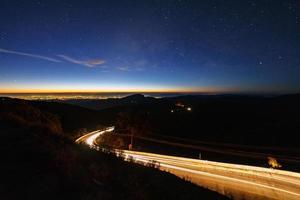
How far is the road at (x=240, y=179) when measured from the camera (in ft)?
45.1

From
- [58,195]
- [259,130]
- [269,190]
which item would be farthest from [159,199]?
[259,130]

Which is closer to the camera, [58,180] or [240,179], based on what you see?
[58,180]

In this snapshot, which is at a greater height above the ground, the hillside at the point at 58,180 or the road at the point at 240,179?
the hillside at the point at 58,180

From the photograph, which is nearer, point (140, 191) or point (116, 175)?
point (140, 191)

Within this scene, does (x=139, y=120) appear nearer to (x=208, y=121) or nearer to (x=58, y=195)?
(x=208, y=121)

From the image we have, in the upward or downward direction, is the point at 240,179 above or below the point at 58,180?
below

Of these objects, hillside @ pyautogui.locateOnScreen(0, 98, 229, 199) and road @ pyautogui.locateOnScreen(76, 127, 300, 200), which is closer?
hillside @ pyautogui.locateOnScreen(0, 98, 229, 199)

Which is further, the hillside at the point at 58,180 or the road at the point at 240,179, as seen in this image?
the road at the point at 240,179

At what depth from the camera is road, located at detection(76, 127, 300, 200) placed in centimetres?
1373

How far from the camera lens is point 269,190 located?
1434cm

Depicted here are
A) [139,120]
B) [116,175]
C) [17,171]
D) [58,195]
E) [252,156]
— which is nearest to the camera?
[58,195]

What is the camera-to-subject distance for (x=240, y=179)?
16.4 m

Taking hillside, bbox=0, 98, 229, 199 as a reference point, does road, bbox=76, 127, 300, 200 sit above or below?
below

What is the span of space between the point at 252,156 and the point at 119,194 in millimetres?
33894
